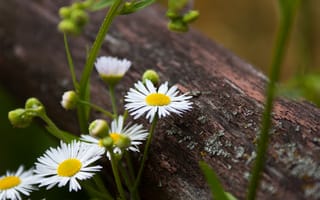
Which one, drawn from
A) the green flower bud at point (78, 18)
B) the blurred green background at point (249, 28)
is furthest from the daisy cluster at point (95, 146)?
the blurred green background at point (249, 28)

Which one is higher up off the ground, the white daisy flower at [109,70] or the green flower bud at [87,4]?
the green flower bud at [87,4]

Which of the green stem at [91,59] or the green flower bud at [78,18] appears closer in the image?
the green stem at [91,59]

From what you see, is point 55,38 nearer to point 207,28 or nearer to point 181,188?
point 181,188

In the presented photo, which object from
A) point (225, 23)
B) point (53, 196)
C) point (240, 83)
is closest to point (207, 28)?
point (225, 23)

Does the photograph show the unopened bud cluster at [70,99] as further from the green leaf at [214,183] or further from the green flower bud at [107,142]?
the green leaf at [214,183]

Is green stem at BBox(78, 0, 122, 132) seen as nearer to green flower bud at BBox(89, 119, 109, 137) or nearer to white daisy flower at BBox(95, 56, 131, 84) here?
white daisy flower at BBox(95, 56, 131, 84)

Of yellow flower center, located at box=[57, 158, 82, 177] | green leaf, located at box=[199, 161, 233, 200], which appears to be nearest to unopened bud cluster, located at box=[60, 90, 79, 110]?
yellow flower center, located at box=[57, 158, 82, 177]
